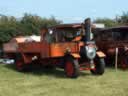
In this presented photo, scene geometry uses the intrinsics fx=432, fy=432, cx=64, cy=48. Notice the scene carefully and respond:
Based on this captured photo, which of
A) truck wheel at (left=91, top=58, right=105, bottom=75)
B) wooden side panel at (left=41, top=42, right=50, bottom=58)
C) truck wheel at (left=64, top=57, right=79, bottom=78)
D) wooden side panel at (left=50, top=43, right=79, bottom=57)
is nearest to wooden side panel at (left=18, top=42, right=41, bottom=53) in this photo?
wooden side panel at (left=41, top=42, right=50, bottom=58)

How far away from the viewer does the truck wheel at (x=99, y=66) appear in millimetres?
17500

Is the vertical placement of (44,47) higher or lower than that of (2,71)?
higher

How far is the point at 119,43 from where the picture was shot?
66.7 ft

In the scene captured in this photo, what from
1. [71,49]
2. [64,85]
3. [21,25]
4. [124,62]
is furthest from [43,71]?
[21,25]

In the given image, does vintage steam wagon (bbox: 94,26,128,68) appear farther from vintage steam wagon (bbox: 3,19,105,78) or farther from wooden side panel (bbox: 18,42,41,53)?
wooden side panel (bbox: 18,42,41,53)

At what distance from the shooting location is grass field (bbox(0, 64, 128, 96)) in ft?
41.7

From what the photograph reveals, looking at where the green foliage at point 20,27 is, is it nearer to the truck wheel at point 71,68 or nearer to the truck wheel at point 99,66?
the truck wheel at point 99,66

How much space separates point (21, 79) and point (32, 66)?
186 inches

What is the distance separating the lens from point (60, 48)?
17188mm

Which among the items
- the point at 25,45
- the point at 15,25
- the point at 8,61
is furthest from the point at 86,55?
the point at 15,25

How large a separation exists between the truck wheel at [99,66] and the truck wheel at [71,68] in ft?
4.41

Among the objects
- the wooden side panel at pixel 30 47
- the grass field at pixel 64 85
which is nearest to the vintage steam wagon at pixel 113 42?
the grass field at pixel 64 85

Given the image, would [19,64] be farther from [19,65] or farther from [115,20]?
[115,20]

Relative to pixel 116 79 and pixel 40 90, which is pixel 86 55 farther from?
pixel 40 90
